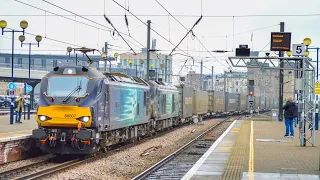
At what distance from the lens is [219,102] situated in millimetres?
54812

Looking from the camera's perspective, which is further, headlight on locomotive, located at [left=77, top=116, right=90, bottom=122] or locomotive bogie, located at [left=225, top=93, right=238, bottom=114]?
locomotive bogie, located at [left=225, top=93, right=238, bottom=114]

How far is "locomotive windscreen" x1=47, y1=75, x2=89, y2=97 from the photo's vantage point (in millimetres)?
16469

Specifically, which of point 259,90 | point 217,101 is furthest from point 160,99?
point 259,90

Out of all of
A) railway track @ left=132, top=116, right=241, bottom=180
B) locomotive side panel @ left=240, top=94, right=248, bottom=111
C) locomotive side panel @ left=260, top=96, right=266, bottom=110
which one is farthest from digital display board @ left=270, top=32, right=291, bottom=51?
locomotive side panel @ left=260, top=96, right=266, bottom=110

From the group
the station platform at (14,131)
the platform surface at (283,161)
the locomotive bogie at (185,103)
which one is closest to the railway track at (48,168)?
the station platform at (14,131)

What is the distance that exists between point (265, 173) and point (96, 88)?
6.61 metres

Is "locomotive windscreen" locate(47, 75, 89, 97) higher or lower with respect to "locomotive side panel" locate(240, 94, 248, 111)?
higher

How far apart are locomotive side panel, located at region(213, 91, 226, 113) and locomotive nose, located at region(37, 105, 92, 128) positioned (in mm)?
36091

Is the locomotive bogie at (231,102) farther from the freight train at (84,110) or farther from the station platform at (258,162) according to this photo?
the station platform at (258,162)

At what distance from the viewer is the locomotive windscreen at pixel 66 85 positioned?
1647 centimetres

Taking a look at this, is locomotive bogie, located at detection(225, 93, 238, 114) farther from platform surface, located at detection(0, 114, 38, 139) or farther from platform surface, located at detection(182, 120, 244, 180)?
platform surface, located at detection(182, 120, 244, 180)

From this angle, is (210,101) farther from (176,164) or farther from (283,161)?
(283,161)

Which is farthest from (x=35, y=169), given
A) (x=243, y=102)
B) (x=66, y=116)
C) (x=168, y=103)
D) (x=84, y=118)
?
(x=243, y=102)

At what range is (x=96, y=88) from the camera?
54.6 feet
